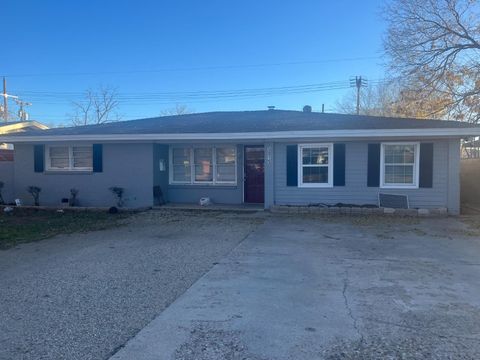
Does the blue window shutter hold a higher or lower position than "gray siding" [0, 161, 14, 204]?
higher

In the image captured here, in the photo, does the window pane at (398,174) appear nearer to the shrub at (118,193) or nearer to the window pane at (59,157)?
Answer: the shrub at (118,193)

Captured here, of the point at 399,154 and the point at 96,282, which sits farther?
the point at 399,154

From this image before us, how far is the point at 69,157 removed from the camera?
565 inches

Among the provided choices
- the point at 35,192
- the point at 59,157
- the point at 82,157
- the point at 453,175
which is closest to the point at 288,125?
the point at 453,175

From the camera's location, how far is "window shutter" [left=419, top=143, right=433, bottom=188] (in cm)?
1195

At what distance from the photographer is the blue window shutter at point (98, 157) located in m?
13.9

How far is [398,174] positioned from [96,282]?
32.2 ft

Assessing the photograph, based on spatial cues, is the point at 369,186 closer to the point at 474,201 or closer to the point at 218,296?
the point at 474,201

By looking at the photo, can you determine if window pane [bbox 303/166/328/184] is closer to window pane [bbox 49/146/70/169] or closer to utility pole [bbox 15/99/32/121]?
window pane [bbox 49/146/70/169]

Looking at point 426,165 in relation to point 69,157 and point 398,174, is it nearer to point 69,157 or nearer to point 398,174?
point 398,174

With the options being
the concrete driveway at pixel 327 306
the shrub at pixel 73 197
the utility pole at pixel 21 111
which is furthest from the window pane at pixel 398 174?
the utility pole at pixel 21 111

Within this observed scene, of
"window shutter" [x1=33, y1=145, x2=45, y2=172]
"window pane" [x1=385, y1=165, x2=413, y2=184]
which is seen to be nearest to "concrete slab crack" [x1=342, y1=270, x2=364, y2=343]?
"window pane" [x1=385, y1=165, x2=413, y2=184]

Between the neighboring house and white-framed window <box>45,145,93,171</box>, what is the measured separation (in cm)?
4

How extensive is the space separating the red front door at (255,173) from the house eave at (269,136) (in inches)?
68.2
